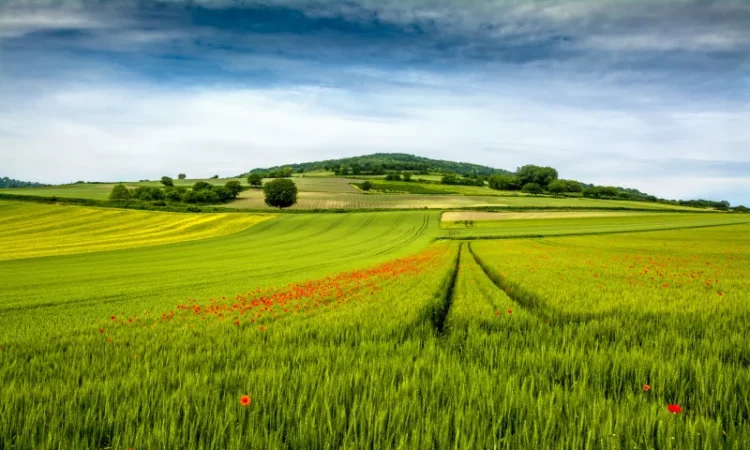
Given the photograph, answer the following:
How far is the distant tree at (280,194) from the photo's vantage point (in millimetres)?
99062

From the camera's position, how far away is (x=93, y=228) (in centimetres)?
Answer: 6222

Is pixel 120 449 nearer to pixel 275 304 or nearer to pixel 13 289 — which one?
pixel 275 304

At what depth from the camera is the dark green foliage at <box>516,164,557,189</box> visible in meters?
162

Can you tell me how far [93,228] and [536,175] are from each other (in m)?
155

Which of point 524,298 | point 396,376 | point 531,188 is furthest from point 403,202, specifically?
point 396,376

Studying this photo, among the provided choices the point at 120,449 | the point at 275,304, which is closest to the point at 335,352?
the point at 120,449

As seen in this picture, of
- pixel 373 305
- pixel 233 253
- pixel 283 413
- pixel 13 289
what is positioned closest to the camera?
pixel 283 413

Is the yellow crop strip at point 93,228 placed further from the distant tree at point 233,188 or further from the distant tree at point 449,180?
the distant tree at point 449,180

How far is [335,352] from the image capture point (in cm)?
499

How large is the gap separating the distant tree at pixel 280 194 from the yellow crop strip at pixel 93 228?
19.5 metres

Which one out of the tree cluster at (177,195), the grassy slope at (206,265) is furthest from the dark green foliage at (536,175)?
the tree cluster at (177,195)

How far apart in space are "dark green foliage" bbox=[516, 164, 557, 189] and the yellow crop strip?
122 m

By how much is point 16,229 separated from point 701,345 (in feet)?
265

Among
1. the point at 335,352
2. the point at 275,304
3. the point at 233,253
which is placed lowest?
the point at 233,253
